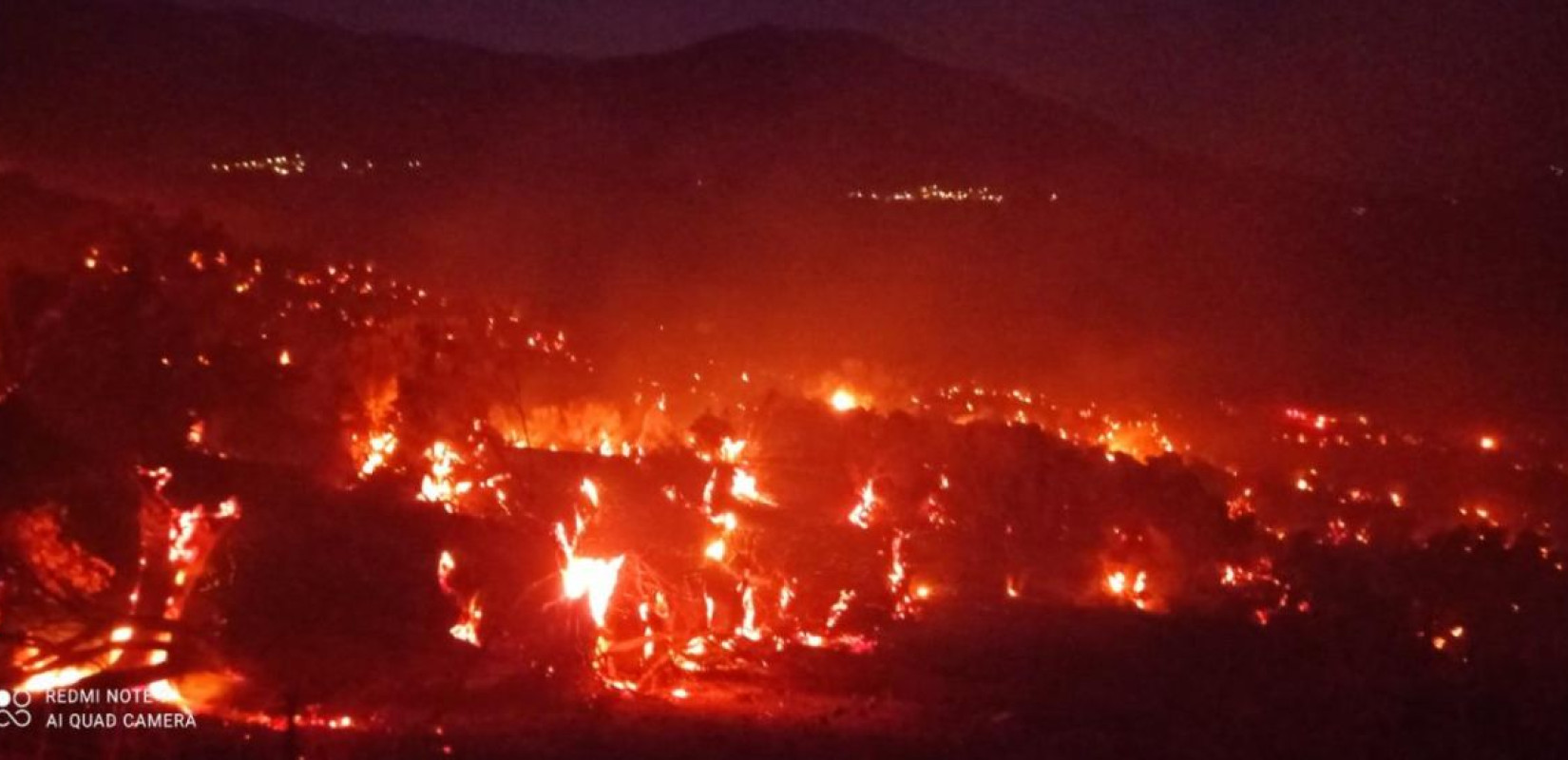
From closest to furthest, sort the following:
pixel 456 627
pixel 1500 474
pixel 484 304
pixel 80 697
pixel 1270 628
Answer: pixel 80 697 → pixel 456 627 → pixel 1270 628 → pixel 484 304 → pixel 1500 474

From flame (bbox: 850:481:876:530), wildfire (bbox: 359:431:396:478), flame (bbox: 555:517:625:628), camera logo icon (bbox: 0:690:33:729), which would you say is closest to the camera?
camera logo icon (bbox: 0:690:33:729)

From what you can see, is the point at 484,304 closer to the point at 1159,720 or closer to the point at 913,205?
the point at 1159,720

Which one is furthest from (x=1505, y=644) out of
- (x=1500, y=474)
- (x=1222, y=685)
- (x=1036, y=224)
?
(x=1036, y=224)

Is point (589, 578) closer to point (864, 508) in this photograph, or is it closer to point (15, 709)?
point (864, 508)

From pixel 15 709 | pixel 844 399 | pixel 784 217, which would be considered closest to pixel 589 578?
pixel 15 709

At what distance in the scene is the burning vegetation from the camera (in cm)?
1200

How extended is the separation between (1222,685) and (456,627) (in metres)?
7.88

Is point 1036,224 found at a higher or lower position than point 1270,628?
higher

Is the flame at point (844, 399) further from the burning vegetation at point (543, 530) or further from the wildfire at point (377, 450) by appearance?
the wildfire at point (377, 450)

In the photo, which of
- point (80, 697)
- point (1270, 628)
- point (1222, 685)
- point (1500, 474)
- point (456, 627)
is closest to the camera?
Result: point (80, 697)

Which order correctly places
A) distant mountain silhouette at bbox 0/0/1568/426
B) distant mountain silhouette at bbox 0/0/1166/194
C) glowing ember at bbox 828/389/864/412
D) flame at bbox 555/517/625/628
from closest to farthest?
flame at bbox 555/517/625/628 < glowing ember at bbox 828/389/864/412 < distant mountain silhouette at bbox 0/0/1568/426 < distant mountain silhouette at bbox 0/0/1166/194

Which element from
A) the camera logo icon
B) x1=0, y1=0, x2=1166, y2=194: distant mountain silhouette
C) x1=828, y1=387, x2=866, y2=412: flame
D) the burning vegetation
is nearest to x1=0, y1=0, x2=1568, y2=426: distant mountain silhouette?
x1=0, y1=0, x2=1166, y2=194: distant mountain silhouette

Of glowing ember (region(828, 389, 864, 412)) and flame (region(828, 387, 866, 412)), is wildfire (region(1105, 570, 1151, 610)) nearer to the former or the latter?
glowing ember (region(828, 389, 864, 412))

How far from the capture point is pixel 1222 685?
15.8 metres
